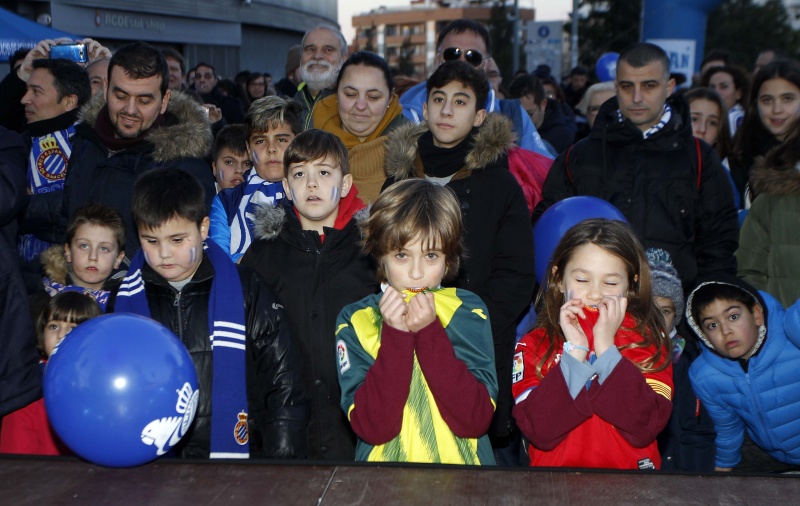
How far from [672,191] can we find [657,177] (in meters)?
0.11

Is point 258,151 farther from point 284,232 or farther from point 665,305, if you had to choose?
point 665,305

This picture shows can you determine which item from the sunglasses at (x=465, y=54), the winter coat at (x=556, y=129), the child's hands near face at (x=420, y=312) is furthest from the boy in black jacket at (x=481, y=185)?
the winter coat at (x=556, y=129)

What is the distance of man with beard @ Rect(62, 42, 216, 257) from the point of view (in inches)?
179

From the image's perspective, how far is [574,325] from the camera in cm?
299

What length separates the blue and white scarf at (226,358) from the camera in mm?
3449

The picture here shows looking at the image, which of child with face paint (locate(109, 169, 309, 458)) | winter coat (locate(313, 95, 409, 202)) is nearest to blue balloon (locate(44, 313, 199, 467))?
child with face paint (locate(109, 169, 309, 458))

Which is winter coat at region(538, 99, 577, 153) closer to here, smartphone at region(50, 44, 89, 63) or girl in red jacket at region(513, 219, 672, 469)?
smartphone at region(50, 44, 89, 63)

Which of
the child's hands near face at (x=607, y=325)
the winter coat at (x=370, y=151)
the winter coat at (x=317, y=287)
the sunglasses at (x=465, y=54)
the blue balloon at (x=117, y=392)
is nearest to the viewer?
the blue balloon at (x=117, y=392)

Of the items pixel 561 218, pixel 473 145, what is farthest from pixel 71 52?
pixel 561 218

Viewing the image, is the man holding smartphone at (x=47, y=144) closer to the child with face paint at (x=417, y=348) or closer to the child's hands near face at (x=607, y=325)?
the child with face paint at (x=417, y=348)

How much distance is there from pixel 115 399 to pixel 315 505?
0.70 m

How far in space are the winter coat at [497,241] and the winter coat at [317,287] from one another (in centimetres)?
58

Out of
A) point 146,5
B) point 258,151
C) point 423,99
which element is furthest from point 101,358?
point 146,5

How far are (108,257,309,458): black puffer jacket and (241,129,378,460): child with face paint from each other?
15 centimetres
